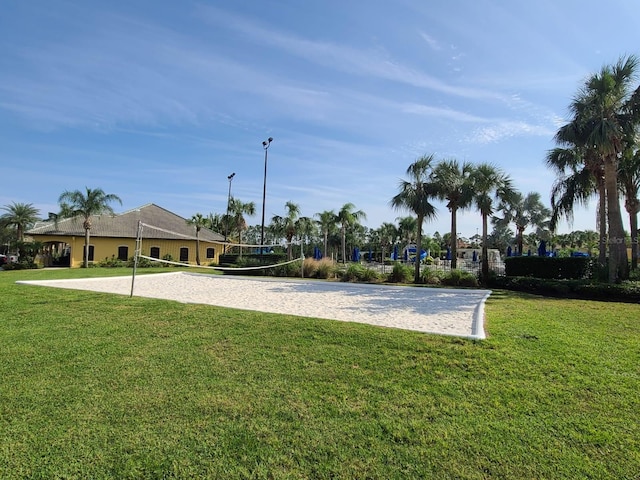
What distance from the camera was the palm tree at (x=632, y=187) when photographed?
50.3 feet

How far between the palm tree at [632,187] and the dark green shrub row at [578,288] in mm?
5209

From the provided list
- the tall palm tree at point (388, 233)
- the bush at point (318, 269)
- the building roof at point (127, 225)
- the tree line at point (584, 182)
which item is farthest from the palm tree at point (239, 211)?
the tall palm tree at point (388, 233)

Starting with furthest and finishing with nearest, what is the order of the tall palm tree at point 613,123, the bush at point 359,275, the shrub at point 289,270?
the shrub at point 289,270
the bush at point 359,275
the tall palm tree at point 613,123

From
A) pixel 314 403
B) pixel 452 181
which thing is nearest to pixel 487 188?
pixel 452 181

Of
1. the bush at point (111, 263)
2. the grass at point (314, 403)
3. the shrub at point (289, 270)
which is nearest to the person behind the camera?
the grass at point (314, 403)

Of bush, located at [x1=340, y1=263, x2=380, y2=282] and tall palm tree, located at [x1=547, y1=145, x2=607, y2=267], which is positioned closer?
tall palm tree, located at [x1=547, y1=145, x2=607, y2=267]

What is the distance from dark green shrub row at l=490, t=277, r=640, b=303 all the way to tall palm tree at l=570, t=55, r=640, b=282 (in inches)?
64.4

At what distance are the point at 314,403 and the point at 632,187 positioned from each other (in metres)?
19.5

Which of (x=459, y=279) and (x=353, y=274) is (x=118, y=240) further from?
(x=459, y=279)

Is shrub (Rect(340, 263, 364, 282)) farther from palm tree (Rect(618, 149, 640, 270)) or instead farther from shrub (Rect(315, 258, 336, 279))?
palm tree (Rect(618, 149, 640, 270))

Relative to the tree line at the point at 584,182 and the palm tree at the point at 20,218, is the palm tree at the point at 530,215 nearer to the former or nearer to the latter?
the tree line at the point at 584,182

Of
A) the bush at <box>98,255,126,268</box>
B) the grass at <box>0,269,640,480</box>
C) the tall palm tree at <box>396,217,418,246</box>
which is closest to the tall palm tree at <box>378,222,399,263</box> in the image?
the tall palm tree at <box>396,217,418,246</box>

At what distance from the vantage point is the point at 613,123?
12641 millimetres

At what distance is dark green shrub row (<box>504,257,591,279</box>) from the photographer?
49.1 feet
